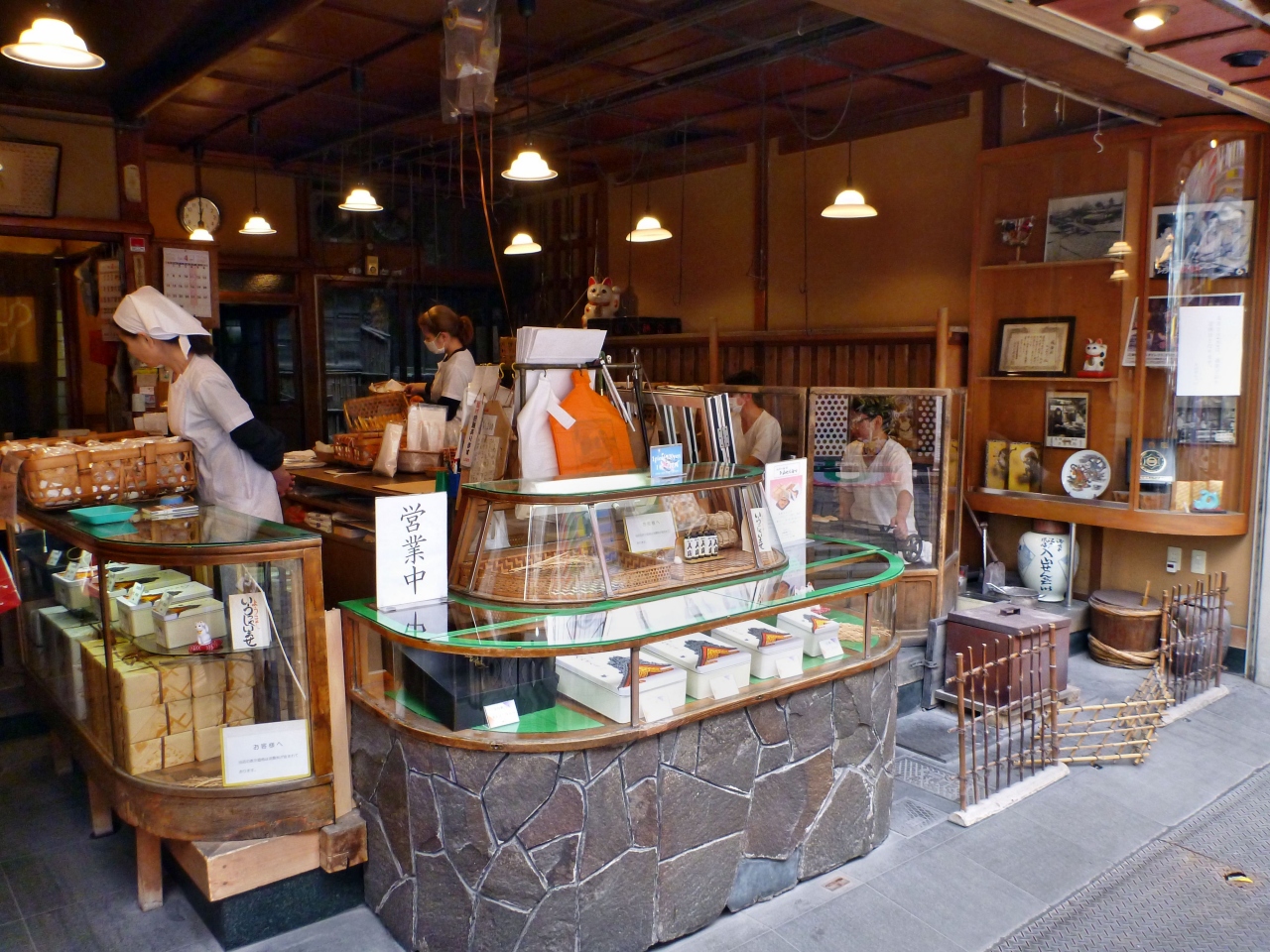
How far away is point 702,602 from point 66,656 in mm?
2343

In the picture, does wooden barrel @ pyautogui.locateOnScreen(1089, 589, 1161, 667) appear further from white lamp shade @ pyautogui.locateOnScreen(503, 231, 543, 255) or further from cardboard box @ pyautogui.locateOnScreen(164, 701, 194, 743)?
white lamp shade @ pyautogui.locateOnScreen(503, 231, 543, 255)

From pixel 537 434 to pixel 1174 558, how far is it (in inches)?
173

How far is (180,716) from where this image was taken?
2.99 m

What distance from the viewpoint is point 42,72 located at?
6312 mm

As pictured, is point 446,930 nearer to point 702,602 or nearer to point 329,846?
point 329,846

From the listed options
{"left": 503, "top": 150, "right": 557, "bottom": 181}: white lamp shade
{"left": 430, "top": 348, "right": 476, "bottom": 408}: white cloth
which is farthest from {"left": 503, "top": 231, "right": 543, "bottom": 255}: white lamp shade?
{"left": 430, "top": 348, "right": 476, "bottom": 408}: white cloth

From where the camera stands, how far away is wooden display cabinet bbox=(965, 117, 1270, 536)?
5516 millimetres

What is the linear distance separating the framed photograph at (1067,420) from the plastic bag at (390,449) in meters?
4.12

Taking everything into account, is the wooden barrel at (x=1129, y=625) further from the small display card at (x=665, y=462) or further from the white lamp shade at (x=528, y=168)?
the white lamp shade at (x=528, y=168)

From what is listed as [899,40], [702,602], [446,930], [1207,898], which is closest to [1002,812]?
[1207,898]

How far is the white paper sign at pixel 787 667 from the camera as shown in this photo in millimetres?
3211

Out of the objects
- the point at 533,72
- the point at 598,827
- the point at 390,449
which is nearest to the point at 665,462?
the point at 598,827

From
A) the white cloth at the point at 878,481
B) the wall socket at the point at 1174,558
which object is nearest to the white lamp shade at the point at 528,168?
the white cloth at the point at 878,481

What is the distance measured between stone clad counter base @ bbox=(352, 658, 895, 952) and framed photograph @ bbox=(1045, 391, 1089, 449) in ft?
11.9
